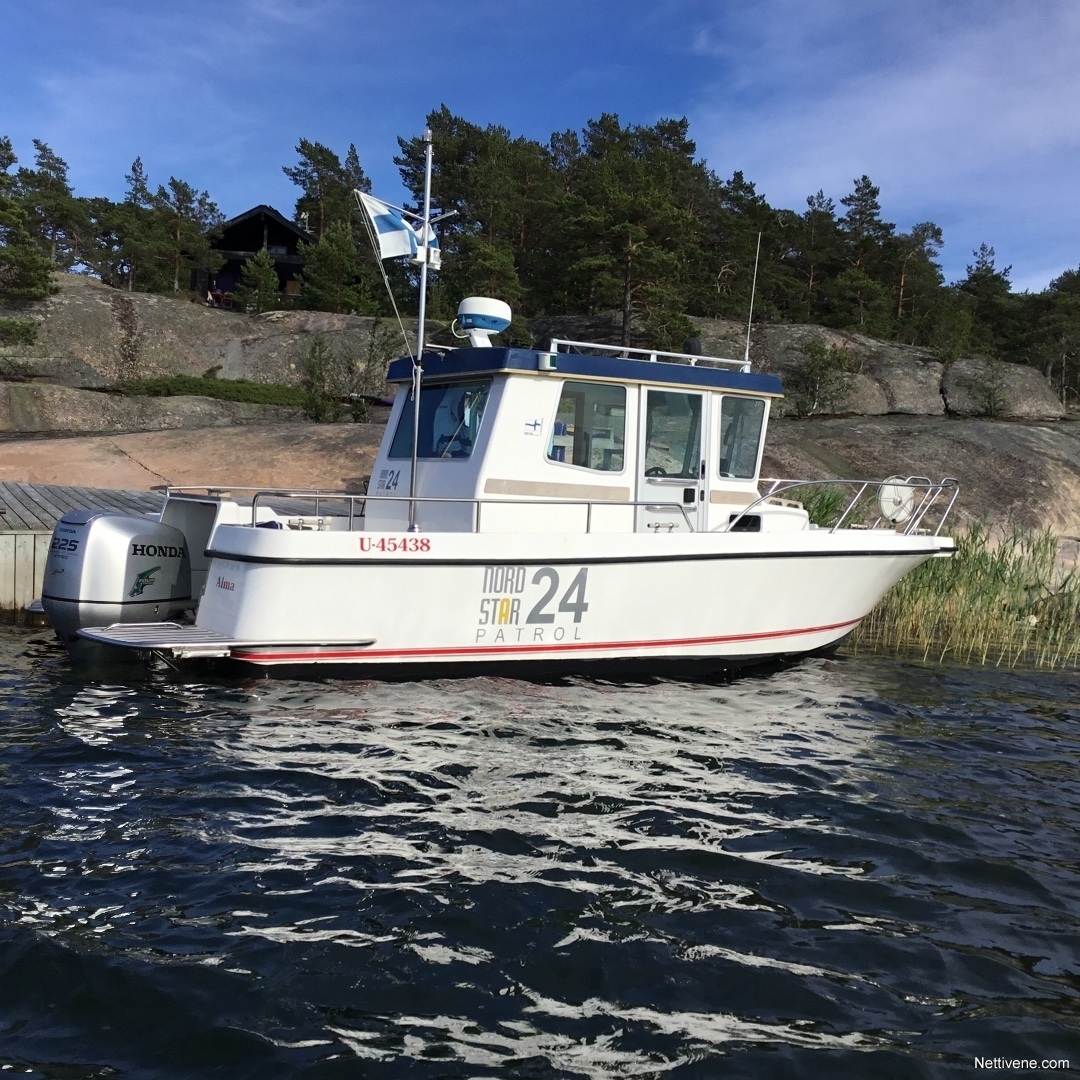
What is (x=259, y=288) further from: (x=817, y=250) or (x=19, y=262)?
(x=817, y=250)

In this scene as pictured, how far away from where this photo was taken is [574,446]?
811cm

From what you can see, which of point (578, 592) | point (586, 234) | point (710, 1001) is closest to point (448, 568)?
point (578, 592)

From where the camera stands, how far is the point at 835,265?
34.3m

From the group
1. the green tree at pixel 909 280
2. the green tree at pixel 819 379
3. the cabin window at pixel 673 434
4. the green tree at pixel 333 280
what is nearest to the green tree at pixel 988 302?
the green tree at pixel 909 280

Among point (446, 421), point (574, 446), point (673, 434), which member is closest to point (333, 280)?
point (446, 421)

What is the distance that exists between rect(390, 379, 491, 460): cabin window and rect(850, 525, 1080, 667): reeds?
4424 millimetres

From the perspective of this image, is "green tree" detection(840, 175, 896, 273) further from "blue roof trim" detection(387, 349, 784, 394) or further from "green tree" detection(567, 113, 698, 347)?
"blue roof trim" detection(387, 349, 784, 394)

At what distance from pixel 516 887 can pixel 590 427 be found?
460 cm

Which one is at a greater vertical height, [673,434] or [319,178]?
[319,178]

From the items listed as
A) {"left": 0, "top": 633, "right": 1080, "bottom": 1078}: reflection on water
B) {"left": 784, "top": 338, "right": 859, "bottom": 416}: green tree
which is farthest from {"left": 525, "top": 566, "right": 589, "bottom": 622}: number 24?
{"left": 784, "top": 338, "right": 859, "bottom": 416}: green tree

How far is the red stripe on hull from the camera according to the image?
22.9ft

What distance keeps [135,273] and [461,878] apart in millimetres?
37675

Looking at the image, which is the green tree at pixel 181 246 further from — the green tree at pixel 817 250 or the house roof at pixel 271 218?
the green tree at pixel 817 250

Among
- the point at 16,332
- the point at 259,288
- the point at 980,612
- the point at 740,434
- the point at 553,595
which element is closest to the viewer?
the point at 553,595
